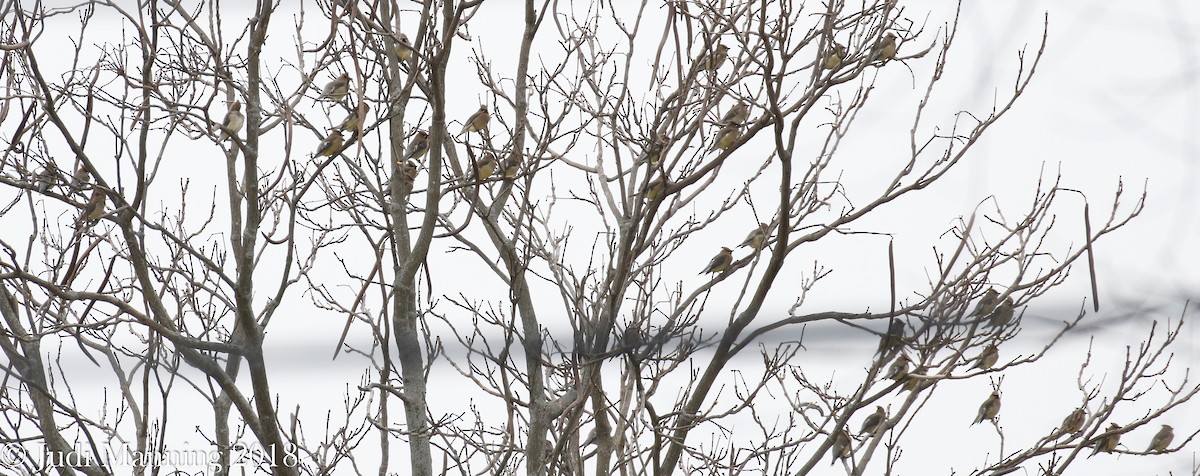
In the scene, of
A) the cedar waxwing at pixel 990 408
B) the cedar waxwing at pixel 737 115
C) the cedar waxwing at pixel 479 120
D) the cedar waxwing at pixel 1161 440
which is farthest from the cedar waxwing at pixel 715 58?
the cedar waxwing at pixel 1161 440

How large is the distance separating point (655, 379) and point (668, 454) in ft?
1.66

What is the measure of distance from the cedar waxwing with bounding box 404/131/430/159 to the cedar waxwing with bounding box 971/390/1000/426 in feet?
11.0

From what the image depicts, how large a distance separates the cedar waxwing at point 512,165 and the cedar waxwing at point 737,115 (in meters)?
1.04

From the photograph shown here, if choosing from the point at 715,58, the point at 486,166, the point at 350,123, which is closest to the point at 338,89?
the point at 350,123

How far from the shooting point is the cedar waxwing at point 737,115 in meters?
5.63

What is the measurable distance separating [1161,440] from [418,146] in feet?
13.9

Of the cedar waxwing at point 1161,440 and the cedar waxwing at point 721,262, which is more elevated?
the cedar waxwing at point 721,262

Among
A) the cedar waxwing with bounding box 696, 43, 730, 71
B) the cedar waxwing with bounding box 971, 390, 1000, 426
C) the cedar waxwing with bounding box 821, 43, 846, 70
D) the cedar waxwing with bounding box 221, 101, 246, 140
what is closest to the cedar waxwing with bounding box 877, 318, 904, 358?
the cedar waxwing with bounding box 696, 43, 730, 71

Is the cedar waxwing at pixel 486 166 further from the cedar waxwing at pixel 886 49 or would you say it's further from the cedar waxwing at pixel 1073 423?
the cedar waxwing at pixel 1073 423

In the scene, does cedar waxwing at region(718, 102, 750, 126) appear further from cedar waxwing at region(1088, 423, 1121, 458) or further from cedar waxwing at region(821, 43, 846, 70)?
cedar waxwing at region(1088, 423, 1121, 458)

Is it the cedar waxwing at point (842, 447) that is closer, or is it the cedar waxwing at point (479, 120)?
the cedar waxwing at point (842, 447)

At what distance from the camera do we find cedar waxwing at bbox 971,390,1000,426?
6439 millimetres

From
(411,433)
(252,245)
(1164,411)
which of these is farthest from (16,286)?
(1164,411)

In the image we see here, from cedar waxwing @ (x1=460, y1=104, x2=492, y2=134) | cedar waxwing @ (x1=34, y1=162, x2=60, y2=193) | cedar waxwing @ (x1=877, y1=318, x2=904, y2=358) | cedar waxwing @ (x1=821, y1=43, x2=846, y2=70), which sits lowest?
cedar waxwing @ (x1=877, y1=318, x2=904, y2=358)
